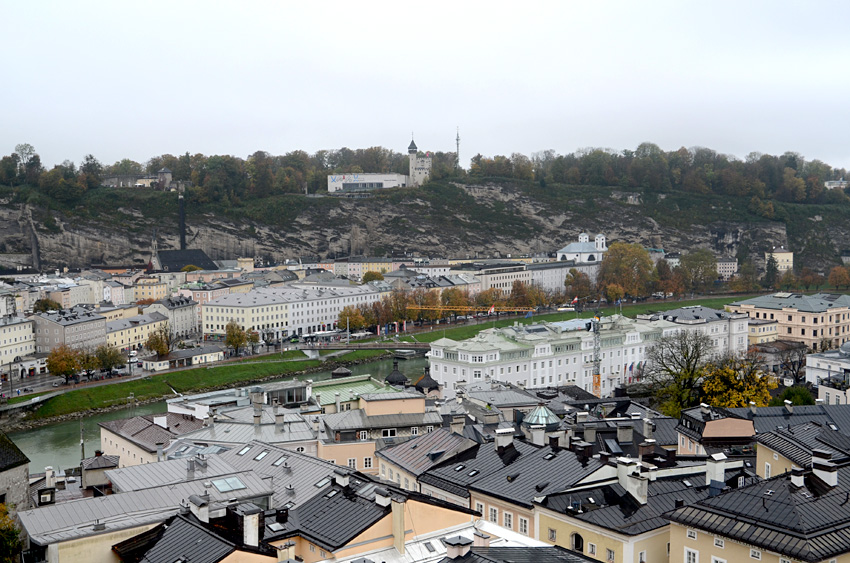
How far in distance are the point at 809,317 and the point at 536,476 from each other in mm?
44150

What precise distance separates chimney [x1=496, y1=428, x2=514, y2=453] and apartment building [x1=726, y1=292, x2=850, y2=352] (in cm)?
4173

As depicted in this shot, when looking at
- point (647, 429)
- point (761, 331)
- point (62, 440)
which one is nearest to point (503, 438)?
point (647, 429)

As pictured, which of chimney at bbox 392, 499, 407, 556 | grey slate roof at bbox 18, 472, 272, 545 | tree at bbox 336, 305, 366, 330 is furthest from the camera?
tree at bbox 336, 305, 366, 330

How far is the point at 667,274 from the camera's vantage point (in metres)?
88.7

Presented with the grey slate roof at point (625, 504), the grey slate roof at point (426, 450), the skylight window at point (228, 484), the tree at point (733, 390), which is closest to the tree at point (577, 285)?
the tree at point (733, 390)

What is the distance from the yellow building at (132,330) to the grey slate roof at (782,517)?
1845 inches

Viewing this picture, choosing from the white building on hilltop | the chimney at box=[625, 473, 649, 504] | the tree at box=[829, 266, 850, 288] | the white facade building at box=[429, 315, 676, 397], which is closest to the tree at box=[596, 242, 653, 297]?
the white building on hilltop

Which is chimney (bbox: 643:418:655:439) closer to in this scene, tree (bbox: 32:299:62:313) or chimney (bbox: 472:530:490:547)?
chimney (bbox: 472:530:490:547)

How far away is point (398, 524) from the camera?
38.3 feet

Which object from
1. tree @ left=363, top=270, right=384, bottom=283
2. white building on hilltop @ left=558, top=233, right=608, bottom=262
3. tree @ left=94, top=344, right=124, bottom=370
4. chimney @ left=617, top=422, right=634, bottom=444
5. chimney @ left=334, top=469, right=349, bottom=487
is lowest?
tree @ left=94, top=344, right=124, bottom=370

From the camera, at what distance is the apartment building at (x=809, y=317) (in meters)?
54.0

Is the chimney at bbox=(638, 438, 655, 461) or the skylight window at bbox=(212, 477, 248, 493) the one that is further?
the chimney at bbox=(638, 438, 655, 461)

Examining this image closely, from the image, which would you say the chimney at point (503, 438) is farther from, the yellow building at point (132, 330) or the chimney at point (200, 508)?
the yellow building at point (132, 330)

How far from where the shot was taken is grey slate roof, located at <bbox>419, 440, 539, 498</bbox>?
16.1 m
